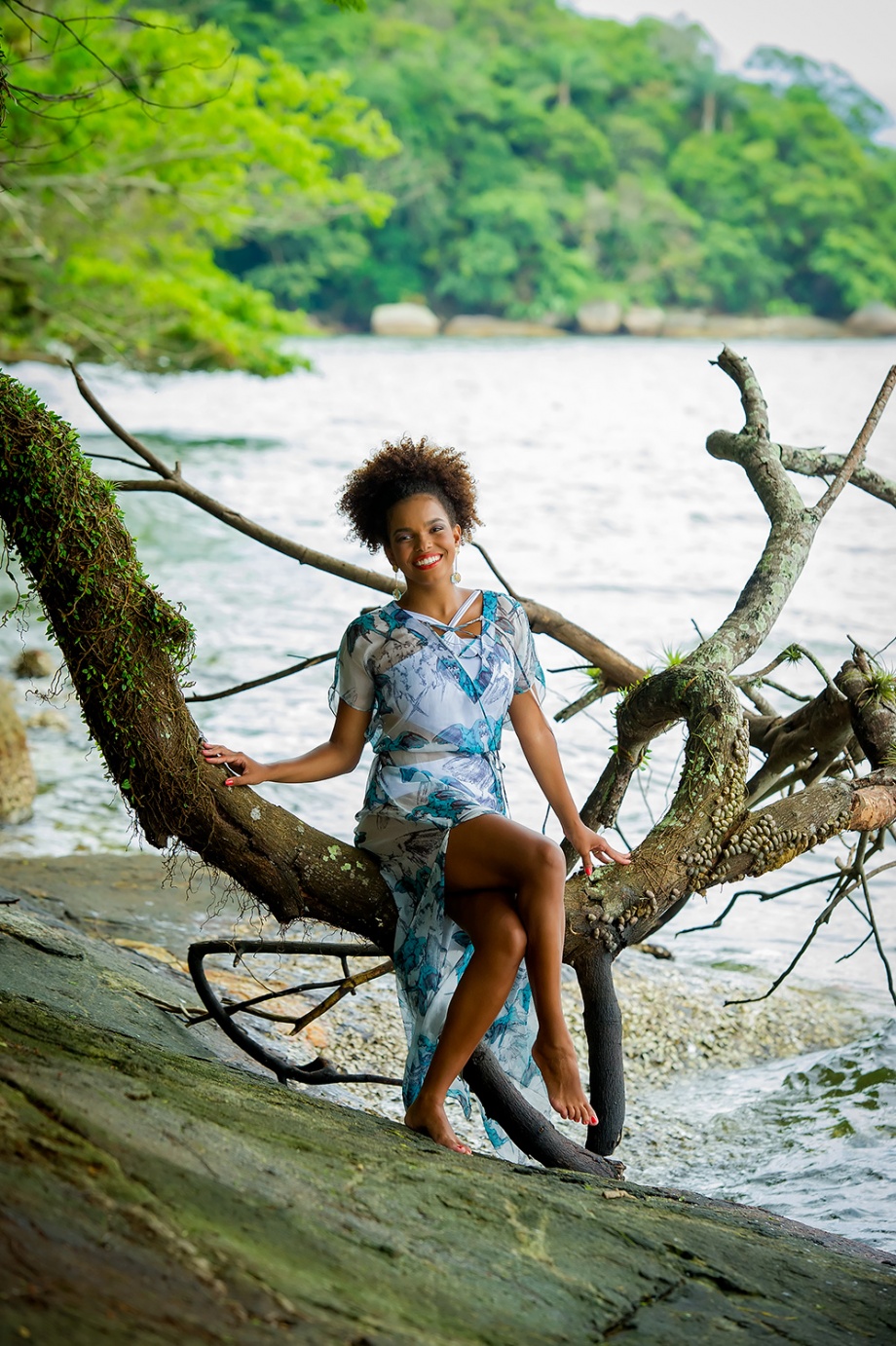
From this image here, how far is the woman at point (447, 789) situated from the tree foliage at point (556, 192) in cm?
4048

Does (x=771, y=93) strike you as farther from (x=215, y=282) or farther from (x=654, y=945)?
(x=654, y=945)

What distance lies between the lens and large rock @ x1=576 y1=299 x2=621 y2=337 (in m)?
47.8

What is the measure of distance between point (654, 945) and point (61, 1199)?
4.64 m

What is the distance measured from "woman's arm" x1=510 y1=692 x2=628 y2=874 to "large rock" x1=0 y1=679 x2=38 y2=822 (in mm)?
4160

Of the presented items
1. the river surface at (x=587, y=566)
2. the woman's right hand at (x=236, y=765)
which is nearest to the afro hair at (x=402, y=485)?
the woman's right hand at (x=236, y=765)

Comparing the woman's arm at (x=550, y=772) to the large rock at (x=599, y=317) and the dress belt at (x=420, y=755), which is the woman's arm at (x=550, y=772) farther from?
the large rock at (x=599, y=317)

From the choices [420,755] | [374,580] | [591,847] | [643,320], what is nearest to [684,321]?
[643,320]

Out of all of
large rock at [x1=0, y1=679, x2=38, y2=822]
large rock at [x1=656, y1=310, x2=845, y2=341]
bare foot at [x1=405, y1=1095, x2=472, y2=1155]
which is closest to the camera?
bare foot at [x1=405, y1=1095, x2=472, y2=1155]

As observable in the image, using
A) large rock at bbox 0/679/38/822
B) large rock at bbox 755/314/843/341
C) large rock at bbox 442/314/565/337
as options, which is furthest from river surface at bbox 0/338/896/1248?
large rock at bbox 755/314/843/341

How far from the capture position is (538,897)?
2713 mm

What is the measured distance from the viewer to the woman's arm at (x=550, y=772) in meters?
3.17

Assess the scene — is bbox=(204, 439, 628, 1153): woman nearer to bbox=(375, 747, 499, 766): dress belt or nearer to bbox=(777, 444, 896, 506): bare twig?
bbox=(375, 747, 499, 766): dress belt

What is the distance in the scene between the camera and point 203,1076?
8.84 feet

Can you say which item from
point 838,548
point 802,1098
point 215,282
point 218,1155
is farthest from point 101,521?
point 838,548
